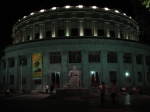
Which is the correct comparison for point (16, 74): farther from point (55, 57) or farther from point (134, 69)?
point (134, 69)

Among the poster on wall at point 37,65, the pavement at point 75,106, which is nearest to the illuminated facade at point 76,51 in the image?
the poster on wall at point 37,65

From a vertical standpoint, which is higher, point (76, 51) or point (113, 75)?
point (76, 51)

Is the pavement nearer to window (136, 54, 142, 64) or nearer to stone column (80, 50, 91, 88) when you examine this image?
stone column (80, 50, 91, 88)

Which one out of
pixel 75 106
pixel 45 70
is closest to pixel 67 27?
pixel 45 70

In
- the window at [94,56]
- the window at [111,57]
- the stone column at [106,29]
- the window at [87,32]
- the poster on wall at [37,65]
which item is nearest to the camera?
the poster on wall at [37,65]

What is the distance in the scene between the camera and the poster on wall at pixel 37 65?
3862cm

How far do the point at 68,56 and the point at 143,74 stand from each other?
18.4 meters

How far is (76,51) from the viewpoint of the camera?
3878 cm

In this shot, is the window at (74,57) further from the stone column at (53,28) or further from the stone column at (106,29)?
the stone column at (106,29)

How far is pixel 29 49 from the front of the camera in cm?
4128

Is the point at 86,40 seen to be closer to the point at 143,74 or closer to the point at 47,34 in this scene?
the point at 47,34

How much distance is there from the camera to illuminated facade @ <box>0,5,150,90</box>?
38.6 m

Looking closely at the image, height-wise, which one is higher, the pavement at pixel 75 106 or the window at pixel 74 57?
the window at pixel 74 57

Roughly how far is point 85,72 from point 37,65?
32.5 feet
